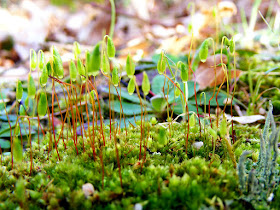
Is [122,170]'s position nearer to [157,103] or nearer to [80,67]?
[80,67]

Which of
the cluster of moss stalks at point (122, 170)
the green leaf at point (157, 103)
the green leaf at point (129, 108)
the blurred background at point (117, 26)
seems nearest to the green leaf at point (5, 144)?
the cluster of moss stalks at point (122, 170)

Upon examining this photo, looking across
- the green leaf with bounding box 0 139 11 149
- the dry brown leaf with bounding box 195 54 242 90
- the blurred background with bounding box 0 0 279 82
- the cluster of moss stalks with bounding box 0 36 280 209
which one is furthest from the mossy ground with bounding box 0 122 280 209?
the blurred background with bounding box 0 0 279 82

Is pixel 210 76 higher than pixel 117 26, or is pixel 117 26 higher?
pixel 117 26

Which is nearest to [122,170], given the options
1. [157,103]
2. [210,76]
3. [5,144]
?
[157,103]

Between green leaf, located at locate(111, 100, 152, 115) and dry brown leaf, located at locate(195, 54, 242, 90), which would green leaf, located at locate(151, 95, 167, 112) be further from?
dry brown leaf, located at locate(195, 54, 242, 90)

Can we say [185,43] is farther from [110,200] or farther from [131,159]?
[110,200]

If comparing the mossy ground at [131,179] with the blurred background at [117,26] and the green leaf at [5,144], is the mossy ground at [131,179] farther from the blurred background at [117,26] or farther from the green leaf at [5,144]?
the blurred background at [117,26]

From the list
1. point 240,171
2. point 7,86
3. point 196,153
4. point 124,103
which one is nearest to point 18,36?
point 7,86

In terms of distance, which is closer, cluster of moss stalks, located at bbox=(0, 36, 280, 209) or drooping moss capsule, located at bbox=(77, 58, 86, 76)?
cluster of moss stalks, located at bbox=(0, 36, 280, 209)
